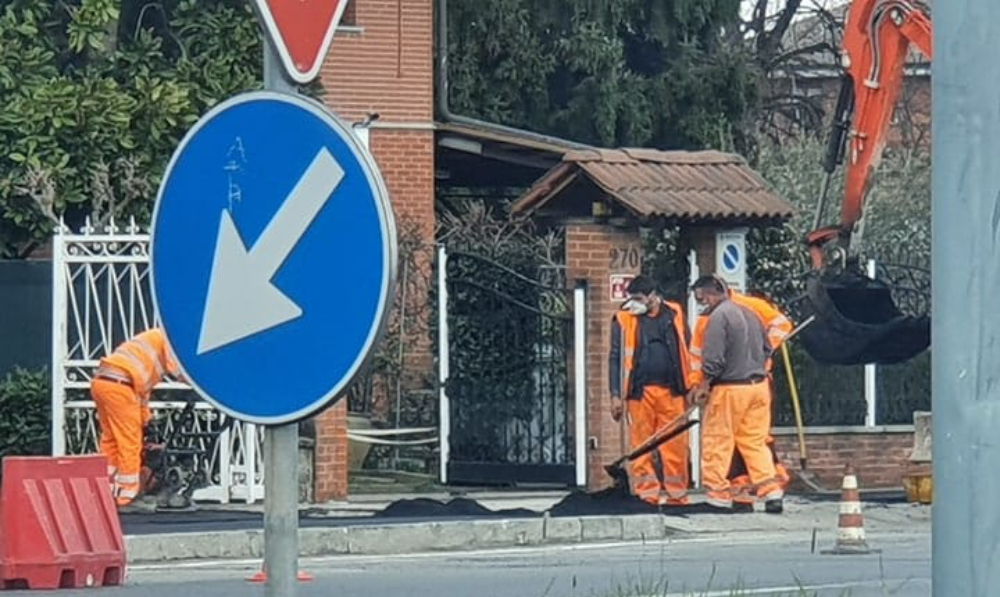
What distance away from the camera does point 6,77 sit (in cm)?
1869

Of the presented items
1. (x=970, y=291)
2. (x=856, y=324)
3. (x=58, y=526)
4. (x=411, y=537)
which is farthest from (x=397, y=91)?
(x=970, y=291)

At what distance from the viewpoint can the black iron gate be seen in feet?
62.1

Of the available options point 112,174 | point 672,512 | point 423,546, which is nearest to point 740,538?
point 672,512

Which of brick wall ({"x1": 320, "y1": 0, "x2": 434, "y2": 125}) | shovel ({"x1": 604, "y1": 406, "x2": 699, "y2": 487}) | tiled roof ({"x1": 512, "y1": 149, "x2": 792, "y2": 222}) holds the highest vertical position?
brick wall ({"x1": 320, "y1": 0, "x2": 434, "y2": 125})

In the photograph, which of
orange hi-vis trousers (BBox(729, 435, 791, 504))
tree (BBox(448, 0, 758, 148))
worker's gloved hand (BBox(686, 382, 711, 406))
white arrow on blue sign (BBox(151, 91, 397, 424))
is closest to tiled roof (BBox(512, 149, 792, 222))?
worker's gloved hand (BBox(686, 382, 711, 406))

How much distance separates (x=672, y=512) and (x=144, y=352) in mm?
4343

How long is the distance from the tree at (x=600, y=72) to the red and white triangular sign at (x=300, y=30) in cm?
2406

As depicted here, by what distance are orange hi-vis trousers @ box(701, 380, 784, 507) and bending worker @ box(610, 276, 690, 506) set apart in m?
0.37

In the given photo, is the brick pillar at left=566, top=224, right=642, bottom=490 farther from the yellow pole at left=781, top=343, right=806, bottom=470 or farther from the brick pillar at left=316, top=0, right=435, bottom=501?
the brick pillar at left=316, top=0, right=435, bottom=501

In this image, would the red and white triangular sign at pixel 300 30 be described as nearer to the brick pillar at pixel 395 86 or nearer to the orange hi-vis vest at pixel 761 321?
the orange hi-vis vest at pixel 761 321

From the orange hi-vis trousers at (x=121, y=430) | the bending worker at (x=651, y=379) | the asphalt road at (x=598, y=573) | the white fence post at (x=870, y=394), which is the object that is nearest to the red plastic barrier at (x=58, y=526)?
the asphalt road at (x=598, y=573)

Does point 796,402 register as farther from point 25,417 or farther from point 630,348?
point 25,417

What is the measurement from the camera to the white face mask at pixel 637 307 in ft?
58.6

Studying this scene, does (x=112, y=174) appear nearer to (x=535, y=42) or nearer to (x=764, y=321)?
(x=764, y=321)
